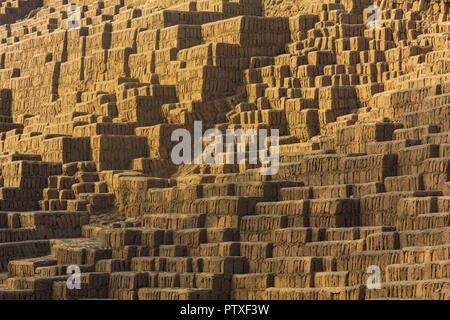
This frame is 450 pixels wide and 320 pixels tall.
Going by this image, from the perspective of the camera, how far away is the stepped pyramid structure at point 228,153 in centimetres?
2341

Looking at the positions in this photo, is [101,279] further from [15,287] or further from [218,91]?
[218,91]

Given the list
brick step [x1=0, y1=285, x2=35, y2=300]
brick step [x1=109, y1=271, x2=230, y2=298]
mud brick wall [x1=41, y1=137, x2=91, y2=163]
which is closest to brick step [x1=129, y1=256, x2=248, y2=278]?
brick step [x1=109, y1=271, x2=230, y2=298]

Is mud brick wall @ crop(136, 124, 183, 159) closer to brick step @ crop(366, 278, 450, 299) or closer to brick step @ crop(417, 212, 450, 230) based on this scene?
brick step @ crop(417, 212, 450, 230)

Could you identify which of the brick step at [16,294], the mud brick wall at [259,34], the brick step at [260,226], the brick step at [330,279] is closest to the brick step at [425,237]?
the brick step at [330,279]

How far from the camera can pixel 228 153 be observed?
93.1 feet

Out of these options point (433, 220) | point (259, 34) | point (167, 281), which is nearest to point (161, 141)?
point (259, 34)

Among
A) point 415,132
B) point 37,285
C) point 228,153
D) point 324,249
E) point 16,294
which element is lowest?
point 16,294

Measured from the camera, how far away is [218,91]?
3134cm

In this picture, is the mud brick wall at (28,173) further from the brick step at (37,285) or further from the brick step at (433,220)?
the brick step at (433,220)
